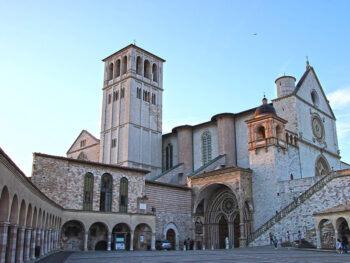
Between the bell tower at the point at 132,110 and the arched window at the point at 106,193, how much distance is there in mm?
13672

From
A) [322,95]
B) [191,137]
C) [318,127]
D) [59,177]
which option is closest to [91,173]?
[59,177]

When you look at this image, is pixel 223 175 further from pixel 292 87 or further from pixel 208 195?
pixel 292 87

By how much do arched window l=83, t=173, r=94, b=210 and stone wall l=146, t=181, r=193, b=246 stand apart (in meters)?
5.16

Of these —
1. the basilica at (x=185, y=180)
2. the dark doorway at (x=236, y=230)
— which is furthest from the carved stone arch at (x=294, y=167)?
the dark doorway at (x=236, y=230)

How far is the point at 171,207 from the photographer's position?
105ft

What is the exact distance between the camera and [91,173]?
27.2 metres

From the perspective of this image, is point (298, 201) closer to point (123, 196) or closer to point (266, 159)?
point (266, 159)

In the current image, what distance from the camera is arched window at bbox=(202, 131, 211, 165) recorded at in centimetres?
4016

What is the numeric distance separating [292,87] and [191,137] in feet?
39.6

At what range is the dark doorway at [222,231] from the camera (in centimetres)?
3419

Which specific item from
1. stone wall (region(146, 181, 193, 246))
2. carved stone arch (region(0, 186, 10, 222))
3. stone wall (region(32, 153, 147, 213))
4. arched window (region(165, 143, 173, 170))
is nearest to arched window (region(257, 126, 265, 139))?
stone wall (region(146, 181, 193, 246))

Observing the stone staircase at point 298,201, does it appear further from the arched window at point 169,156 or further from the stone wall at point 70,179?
the arched window at point 169,156

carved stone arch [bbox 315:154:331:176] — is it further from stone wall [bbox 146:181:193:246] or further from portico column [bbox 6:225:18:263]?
portico column [bbox 6:225:18:263]

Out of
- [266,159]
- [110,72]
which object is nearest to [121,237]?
[266,159]
